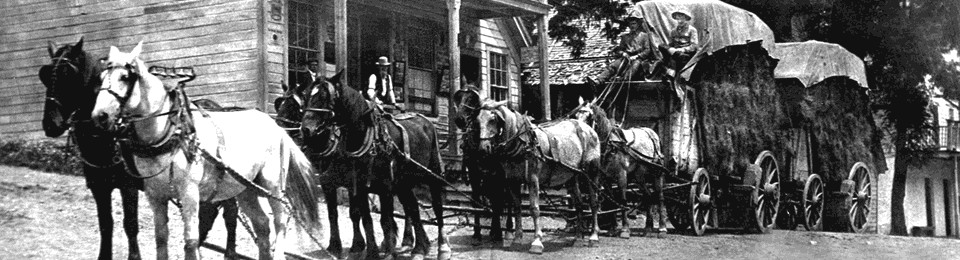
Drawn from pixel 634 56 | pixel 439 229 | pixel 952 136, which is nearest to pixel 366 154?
pixel 439 229

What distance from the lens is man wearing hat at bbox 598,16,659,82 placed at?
15742mm

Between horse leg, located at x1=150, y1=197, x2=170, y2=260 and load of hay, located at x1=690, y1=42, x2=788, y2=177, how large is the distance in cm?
970

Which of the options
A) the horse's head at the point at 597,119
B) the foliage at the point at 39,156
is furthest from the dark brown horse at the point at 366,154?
the foliage at the point at 39,156

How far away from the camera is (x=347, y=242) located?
12812 mm

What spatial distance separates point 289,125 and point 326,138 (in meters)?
0.65

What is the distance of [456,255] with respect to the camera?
461 inches

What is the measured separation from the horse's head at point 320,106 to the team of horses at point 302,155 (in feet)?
0.04

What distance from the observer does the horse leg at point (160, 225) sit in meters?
7.37

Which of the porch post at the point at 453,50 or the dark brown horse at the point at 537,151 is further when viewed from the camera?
the porch post at the point at 453,50

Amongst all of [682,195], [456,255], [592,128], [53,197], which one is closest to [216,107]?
[456,255]

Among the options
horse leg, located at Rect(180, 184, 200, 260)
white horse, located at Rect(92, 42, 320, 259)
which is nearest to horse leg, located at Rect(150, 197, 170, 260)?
white horse, located at Rect(92, 42, 320, 259)

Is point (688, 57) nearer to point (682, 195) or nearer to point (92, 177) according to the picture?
point (682, 195)

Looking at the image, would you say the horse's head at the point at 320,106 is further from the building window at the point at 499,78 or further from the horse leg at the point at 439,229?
the building window at the point at 499,78

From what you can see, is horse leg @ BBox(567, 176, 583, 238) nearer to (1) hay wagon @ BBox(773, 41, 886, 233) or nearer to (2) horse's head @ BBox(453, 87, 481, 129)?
(2) horse's head @ BBox(453, 87, 481, 129)
